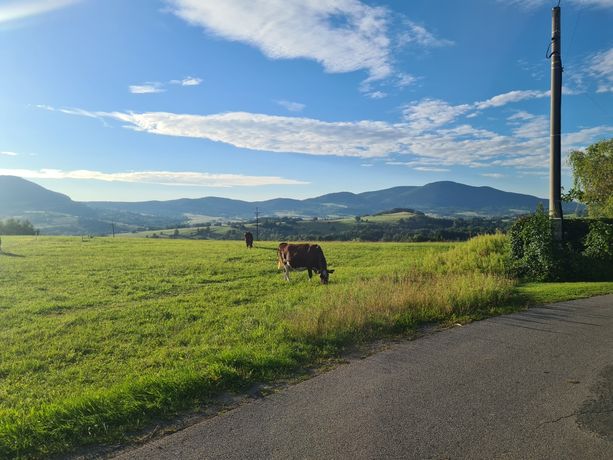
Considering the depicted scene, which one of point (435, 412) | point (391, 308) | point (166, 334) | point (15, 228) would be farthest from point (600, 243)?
point (15, 228)

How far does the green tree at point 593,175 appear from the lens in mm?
38188

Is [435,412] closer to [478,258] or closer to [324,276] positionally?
[324,276]

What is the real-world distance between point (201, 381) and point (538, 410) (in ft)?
14.4

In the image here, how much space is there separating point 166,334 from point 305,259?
→ 11.5m

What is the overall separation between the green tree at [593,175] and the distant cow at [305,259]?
89.6 feet

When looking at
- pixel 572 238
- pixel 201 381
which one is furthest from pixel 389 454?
pixel 572 238

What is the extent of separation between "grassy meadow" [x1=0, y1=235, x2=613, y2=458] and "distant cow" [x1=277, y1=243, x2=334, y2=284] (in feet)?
3.02

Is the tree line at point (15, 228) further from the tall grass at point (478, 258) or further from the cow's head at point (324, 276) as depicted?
the tall grass at point (478, 258)

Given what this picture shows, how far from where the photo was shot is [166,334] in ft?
37.0

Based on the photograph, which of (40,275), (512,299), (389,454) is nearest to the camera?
(389,454)

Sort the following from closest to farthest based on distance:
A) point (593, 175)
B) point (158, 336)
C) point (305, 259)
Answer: point (158, 336)
point (305, 259)
point (593, 175)

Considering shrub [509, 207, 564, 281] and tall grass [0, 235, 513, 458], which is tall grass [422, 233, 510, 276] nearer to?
tall grass [0, 235, 513, 458]

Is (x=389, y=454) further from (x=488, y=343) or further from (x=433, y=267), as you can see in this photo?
(x=433, y=267)

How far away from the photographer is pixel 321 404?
222 inches
